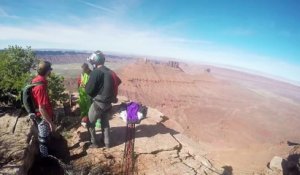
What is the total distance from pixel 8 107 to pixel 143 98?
3910cm

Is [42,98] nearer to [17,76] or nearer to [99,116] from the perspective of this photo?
[99,116]

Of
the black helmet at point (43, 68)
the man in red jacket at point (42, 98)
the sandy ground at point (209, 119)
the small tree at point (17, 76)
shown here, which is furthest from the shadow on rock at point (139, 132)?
the sandy ground at point (209, 119)

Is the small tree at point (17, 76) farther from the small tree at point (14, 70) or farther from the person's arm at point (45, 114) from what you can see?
the person's arm at point (45, 114)

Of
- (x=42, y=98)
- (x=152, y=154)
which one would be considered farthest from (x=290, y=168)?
(x=42, y=98)

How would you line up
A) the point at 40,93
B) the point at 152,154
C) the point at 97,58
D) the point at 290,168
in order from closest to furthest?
the point at 40,93 → the point at 97,58 → the point at 152,154 → the point at 290,168

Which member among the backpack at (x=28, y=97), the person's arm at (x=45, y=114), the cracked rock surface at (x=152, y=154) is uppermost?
the backpack at (x=28, y=97)

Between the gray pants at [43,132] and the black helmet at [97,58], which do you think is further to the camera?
the black helmet at [97,58]

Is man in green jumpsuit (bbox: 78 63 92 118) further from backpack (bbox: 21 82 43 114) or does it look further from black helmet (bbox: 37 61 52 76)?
black helmet (bbox: 37 61 52 76)

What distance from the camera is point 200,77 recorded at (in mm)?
74750

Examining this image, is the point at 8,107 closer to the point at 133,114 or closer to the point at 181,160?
the point at 133,114

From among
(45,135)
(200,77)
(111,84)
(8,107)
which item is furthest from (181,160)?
(200,77)

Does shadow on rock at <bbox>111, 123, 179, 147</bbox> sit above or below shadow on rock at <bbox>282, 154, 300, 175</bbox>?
above

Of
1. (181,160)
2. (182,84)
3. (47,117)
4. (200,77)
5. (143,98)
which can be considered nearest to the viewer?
(47,117)

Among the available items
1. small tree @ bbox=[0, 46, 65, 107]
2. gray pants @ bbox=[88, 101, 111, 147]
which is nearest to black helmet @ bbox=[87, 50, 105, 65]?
gray pants @ bbox=[88, 101, 111, 147]
